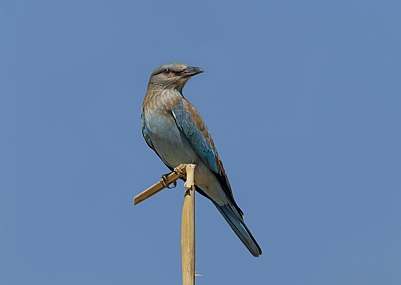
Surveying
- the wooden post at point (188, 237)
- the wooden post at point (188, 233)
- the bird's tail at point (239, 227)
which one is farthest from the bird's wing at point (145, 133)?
the wooden post at point (188, 237)

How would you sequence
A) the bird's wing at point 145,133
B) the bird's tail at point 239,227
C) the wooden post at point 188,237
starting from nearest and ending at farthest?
the wooden post at point 188,237 < the bird's tail at point 239,227 < the bird's wing at point 145,133

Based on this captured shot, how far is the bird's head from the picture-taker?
8.62 m

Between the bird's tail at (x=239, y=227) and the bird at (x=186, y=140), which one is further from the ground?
the bird at (x=186, y=140)

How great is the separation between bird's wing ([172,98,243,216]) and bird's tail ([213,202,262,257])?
88mm

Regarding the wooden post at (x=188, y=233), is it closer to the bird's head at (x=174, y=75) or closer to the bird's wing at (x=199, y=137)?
the bird's wing at (x=199, y=137)

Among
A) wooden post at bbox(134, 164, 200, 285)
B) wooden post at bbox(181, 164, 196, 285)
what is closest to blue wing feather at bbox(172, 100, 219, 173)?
wooden post at bbox(134, 164, 200, 285)

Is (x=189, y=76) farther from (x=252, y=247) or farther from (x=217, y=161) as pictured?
(x=252, y=247)

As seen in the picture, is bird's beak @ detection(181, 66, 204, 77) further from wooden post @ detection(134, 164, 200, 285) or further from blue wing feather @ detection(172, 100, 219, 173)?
wooden post @ detection(134, 164, 200, 285)

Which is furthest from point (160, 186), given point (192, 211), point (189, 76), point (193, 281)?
point (189, 76)

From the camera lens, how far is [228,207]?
8.42 m

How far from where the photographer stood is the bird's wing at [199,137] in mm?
8078

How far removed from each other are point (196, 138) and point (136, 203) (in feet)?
7.36

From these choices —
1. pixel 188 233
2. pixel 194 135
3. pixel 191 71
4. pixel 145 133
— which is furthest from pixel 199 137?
pixel 188 233

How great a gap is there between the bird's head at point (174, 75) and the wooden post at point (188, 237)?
10.8ft
